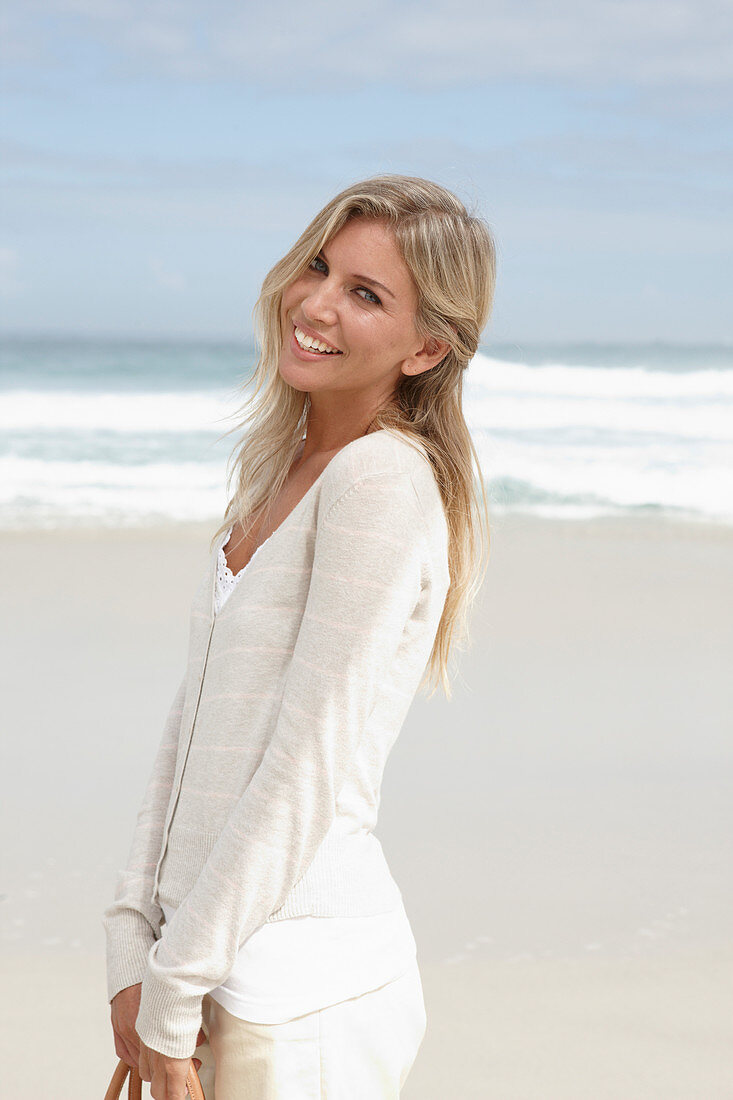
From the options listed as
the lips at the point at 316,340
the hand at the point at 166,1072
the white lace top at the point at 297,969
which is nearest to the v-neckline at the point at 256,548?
the lips at the point at 316,340

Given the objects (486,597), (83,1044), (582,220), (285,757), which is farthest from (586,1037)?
(582,220)

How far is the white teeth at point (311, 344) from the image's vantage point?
139 centimetres

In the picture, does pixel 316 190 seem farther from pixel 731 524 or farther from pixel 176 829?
pixel 176 829

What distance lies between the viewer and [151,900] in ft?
4.60

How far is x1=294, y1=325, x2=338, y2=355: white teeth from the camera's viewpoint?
1.39 meters

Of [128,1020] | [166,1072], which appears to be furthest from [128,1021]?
[166,1072]

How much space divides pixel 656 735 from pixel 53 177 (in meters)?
20.7

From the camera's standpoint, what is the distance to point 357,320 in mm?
1364

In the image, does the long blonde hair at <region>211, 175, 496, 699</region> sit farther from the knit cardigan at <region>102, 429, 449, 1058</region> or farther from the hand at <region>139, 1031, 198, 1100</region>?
the hand at <region>139, 1031, 198, 1100</region>

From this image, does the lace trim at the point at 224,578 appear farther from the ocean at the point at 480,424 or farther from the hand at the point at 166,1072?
the ocean at the point at 480,424

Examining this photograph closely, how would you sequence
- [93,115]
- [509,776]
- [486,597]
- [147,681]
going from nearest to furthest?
[509,776] < [147,681] < [486,597] < [93,115]

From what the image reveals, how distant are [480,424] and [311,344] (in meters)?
4.13

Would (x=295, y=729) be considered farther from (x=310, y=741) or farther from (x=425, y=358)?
(x=425, y=358)

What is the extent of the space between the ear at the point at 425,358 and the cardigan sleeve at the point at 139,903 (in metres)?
0.50
